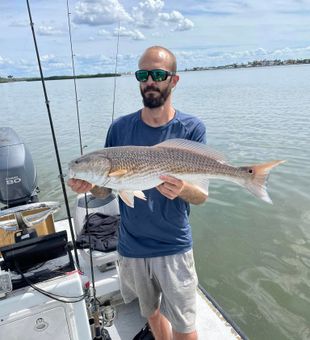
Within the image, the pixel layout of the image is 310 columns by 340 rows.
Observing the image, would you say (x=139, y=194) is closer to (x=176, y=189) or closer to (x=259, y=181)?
(x=176, y=189)

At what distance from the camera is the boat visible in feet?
8.71

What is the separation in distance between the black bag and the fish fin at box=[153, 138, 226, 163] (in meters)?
1.45

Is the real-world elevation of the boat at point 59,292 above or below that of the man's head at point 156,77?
below

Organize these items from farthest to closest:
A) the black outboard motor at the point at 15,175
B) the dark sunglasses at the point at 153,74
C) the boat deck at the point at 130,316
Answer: the black outboard motor at the point at 15,175 → the boat deck at the point at 130,316 → the dark sunglasses at the point at 153,74

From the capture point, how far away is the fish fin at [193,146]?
8.05 feet

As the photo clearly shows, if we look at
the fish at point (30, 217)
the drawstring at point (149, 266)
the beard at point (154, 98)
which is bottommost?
the fish at point (30, 217)

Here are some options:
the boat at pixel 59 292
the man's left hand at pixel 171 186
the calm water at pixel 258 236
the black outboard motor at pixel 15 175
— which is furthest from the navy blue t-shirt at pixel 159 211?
the black outboard motor at pixel 15 175

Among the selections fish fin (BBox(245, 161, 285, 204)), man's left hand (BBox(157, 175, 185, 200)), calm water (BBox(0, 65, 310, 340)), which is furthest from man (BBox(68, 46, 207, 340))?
calm water (BBox(0, 65, 310, 340))

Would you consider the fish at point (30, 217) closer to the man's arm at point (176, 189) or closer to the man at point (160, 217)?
the man at point (160, 217)

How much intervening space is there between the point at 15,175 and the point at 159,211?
10.5 ft

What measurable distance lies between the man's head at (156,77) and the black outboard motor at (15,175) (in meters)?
3.16

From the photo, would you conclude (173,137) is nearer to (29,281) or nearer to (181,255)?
(181,255)

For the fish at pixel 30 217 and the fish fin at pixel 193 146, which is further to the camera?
the fish at pixel 30 217

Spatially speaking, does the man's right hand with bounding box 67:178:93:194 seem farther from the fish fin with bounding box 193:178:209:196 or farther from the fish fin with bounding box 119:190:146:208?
the fish fin with bounding box 193:178:209:196
